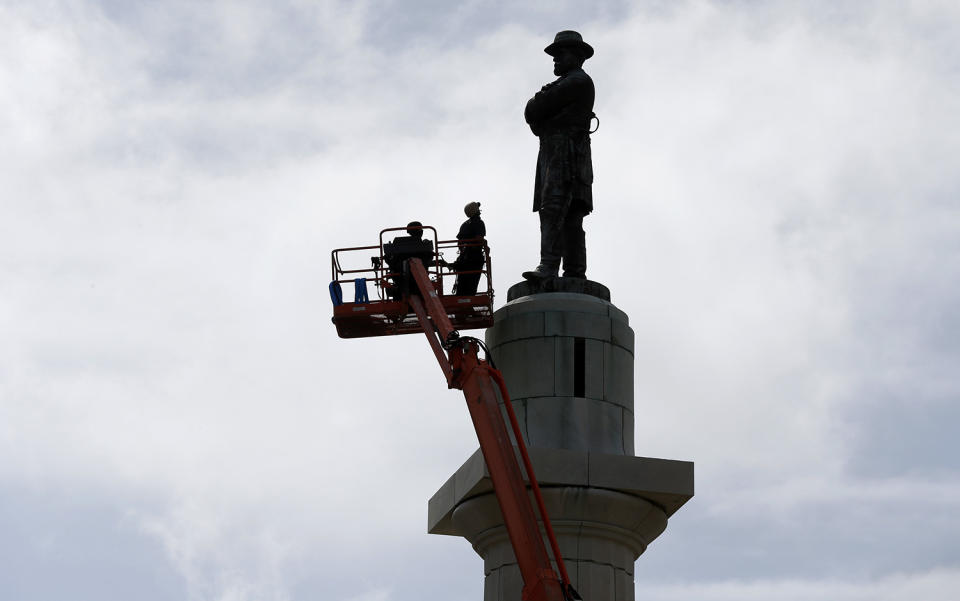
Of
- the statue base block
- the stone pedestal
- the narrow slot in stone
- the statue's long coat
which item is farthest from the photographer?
the statue's long coat

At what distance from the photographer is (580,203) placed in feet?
119

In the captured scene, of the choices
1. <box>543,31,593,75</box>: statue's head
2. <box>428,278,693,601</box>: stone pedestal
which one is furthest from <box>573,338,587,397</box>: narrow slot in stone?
<box>543,31,593,75</box>: statue's head

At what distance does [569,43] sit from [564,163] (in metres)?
2.64

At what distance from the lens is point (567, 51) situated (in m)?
36.9

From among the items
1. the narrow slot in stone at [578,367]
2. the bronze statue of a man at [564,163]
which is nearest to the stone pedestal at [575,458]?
the narrow slot in stone at [578,367]

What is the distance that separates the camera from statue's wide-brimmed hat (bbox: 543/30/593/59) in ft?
121

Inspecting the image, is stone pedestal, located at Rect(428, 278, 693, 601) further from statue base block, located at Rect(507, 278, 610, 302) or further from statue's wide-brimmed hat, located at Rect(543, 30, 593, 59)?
statue's wide-brimmed hat, located at Rect(543, 30, 593, 59)

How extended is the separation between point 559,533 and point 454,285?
656cm

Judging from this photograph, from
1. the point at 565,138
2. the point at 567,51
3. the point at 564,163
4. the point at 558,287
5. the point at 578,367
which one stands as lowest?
the point at 578,367

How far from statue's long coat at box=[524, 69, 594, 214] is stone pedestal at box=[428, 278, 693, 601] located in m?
1.99

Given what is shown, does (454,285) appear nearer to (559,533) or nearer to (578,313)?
(578,313)

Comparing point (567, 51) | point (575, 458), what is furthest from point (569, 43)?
point (575, 458)

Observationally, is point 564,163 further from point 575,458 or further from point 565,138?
point 575,458

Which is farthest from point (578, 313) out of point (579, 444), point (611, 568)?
point (611, 568)
